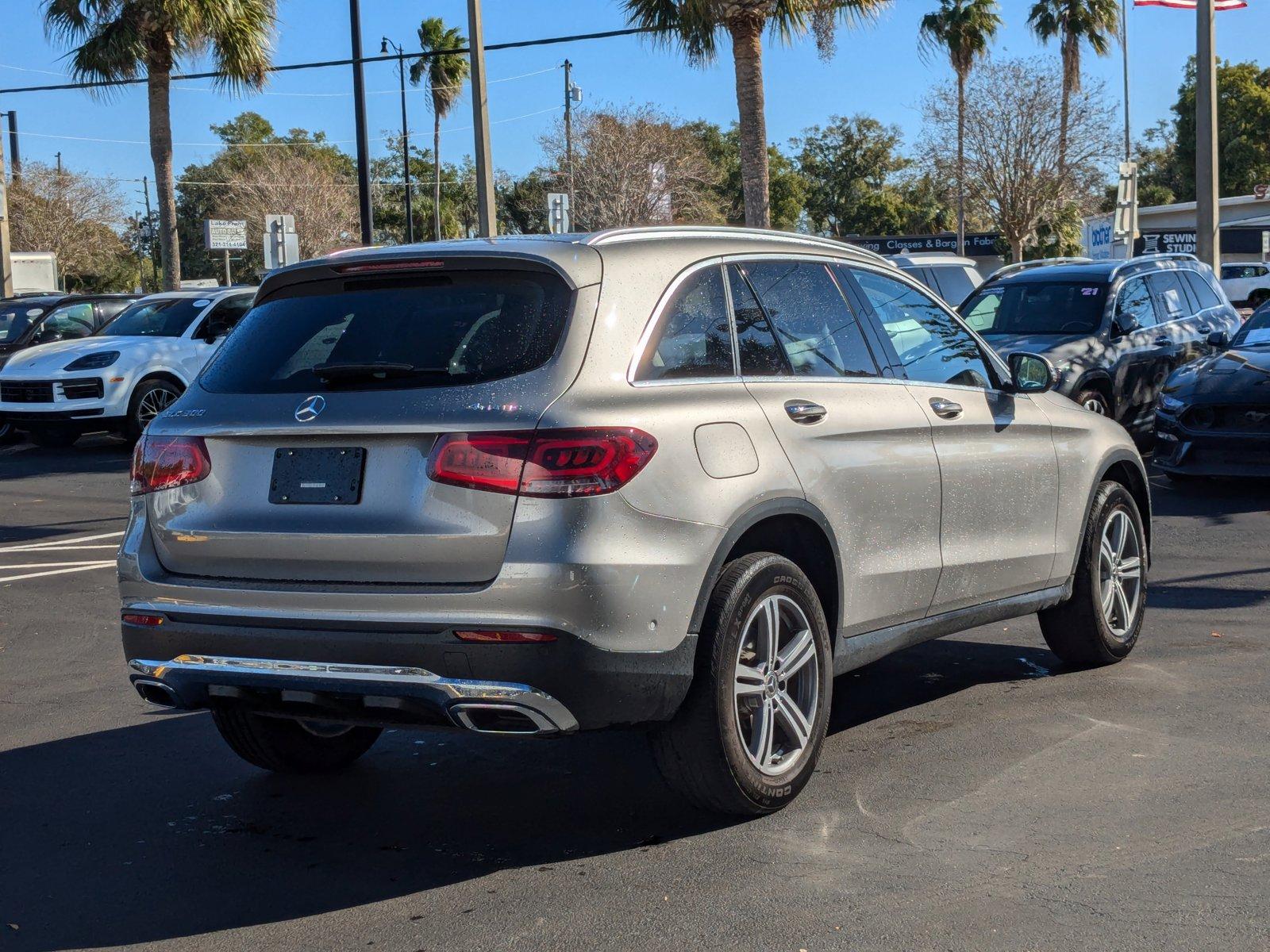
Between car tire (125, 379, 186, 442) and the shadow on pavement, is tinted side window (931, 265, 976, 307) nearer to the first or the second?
car tire (125, 379, 186, 442)

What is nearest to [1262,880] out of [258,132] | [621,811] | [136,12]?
[621,811]

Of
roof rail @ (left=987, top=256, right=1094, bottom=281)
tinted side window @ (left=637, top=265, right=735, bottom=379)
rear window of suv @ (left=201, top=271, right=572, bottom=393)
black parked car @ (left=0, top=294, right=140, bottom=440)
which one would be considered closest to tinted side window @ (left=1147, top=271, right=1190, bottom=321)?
roof rail @ (left=987, top=256, right=1094, bottom=281)

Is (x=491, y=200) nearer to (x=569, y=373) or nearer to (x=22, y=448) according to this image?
(x=22, y=448)

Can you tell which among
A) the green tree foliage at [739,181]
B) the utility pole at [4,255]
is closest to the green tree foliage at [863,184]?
the green tree foliage at [739,181]

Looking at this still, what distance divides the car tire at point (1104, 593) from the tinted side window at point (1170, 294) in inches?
348

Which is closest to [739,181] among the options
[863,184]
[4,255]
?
[863,184]

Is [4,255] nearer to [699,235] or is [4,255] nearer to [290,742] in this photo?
[290,742]


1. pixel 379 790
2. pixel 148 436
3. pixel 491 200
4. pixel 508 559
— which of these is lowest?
pixel 379 790

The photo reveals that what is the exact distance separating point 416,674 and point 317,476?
2.16 feet

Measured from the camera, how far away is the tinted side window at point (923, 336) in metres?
5.69

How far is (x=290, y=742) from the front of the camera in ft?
17.6

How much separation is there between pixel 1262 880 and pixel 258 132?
94035mm

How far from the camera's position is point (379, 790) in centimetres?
526

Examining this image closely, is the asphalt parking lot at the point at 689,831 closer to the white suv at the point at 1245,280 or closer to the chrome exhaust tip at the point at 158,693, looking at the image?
the chrome exhaust tip at the point at 158,693
